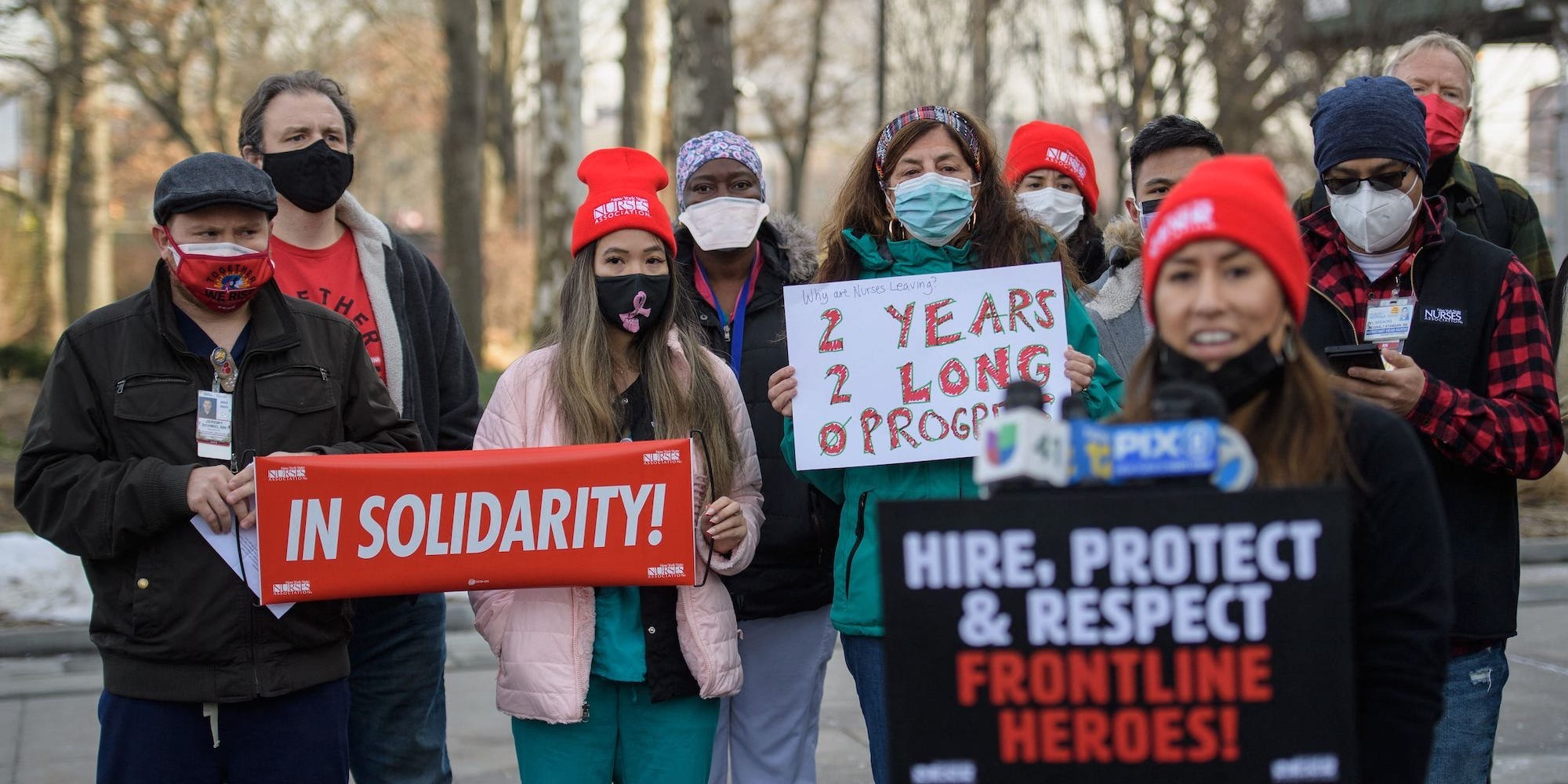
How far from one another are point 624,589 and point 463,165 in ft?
48.6

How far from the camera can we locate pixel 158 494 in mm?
3352

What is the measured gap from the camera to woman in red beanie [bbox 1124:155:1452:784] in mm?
2305

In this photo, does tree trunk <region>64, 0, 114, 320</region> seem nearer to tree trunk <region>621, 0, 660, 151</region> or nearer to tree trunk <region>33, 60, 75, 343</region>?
tree trunk <region>33, 60, 75, 343</region>

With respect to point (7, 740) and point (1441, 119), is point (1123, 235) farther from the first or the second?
point (7, 740)

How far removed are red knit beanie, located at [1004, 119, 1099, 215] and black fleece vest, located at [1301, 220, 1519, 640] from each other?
5.24ft

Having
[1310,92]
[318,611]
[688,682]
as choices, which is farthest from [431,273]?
[1310,92]

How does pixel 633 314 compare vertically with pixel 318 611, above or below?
above

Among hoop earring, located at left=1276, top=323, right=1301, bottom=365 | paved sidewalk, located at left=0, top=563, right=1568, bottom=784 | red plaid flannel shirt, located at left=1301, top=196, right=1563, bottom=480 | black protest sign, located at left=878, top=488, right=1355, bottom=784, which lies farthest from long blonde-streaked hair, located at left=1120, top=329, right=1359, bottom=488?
paved sidewalk, located at left=0, top=563, right=1568, bottom=784

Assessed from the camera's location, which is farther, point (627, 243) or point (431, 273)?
point (431, 273)

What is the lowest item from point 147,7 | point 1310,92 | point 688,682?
point 688,682

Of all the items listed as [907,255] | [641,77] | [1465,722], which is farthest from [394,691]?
[641,77]

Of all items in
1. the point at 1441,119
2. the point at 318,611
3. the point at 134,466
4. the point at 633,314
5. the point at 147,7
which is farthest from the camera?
the point at 147,7

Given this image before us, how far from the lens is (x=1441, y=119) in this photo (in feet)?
14.9

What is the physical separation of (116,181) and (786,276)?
1523 inches
